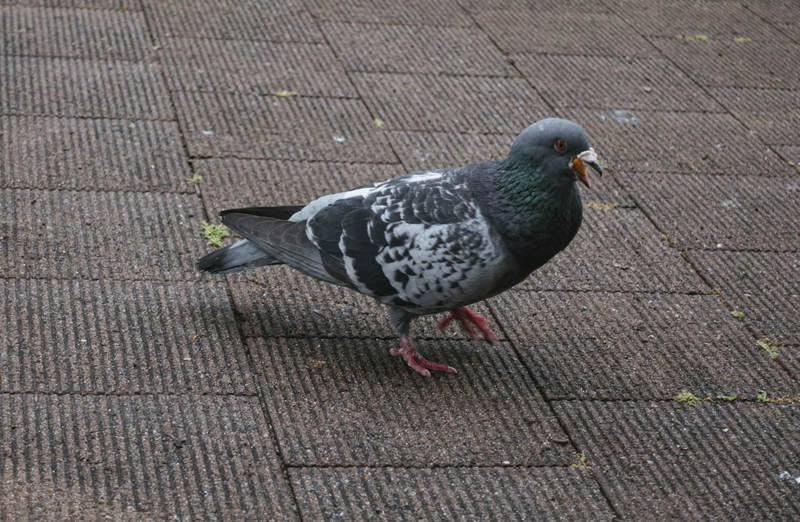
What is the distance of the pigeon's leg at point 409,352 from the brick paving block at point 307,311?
22 centimetres

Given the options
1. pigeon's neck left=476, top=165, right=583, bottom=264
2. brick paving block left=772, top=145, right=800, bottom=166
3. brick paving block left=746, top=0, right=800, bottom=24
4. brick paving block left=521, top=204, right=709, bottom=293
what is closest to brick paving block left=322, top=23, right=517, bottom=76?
brick paving block left=772, top=145, right=800, bottom=166

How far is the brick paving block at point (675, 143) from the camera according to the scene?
20.0 feet

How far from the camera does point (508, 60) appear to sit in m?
7.33

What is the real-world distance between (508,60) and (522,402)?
3860 millimetres

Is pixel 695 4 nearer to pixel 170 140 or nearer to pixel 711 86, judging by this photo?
pixel 711 86

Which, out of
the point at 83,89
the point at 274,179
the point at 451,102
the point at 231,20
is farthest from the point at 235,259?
the point at 231,20

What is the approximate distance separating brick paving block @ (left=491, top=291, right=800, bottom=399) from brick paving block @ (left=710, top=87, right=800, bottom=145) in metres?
2.26

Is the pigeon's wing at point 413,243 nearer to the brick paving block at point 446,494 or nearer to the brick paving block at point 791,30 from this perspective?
the brick paving block at point 446,494

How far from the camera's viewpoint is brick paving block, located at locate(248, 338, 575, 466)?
12.0ft

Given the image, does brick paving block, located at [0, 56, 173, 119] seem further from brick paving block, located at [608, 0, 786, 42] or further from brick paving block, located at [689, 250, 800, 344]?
brick paving block, located at [608, 0, 786, 42]

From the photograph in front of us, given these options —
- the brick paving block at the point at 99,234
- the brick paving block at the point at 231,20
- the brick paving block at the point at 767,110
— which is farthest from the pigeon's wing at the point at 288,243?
the brick paving block at the point at 767,110

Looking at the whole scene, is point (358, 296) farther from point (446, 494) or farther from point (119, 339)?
point (446, 494)

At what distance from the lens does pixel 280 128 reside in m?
5.96

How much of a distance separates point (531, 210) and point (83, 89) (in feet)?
11.2
